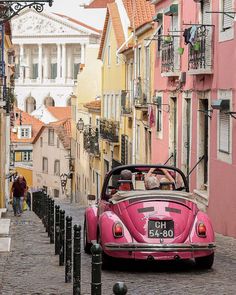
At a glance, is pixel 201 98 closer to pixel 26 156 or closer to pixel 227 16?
pixel 227 16

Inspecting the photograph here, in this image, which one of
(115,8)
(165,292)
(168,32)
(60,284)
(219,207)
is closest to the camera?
(165,292)

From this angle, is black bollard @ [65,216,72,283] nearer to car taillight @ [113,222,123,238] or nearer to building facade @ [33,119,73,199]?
car taillight @ [113,222,123,238]

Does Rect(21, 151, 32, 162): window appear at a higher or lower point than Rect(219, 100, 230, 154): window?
lower

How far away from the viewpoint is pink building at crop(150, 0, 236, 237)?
16.4 meters

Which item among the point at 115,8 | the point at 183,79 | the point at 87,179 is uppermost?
the point at 115,8

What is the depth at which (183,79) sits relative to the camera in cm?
2114

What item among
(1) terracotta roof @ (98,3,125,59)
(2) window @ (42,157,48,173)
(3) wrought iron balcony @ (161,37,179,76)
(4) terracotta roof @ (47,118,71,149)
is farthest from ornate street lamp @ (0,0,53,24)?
(2) window @ (42,157,48,173)

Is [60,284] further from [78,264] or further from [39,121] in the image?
[39,121]

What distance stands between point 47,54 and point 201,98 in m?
97.5

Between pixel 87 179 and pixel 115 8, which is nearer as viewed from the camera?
pixel 115 8

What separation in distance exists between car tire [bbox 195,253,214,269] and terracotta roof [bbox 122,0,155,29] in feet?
75.7

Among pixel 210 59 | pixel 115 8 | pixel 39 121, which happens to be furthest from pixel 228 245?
pixel 39 121

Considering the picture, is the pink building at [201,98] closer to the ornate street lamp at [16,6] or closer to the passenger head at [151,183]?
the passenger head at [151,183]

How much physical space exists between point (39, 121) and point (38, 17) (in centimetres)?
3563
